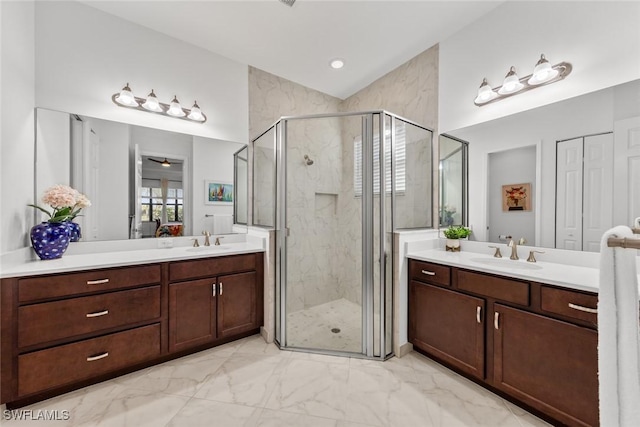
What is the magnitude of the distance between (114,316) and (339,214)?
191cm

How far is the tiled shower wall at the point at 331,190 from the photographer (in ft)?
7.57

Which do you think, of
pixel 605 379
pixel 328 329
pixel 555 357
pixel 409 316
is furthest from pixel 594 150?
pixel 328 329

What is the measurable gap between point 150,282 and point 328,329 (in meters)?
1.64

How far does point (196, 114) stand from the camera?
8.12ft

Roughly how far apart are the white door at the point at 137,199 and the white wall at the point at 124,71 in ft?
1.11

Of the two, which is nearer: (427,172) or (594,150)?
(594,150)

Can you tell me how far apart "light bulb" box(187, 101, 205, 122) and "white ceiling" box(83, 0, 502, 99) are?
0.63m

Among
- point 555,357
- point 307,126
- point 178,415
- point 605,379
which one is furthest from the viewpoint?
point 307,126

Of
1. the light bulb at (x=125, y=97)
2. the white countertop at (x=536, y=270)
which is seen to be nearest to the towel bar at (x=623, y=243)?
the white countertop at (x=536, y=270)

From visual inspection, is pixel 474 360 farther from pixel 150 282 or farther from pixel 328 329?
pixel 150 282

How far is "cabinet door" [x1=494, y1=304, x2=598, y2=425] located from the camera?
4.01 ft

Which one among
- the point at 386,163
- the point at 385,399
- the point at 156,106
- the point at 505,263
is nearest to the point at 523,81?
the point at 386,163

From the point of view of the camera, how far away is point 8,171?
159cm

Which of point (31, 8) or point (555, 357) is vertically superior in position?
point (31, 8)
